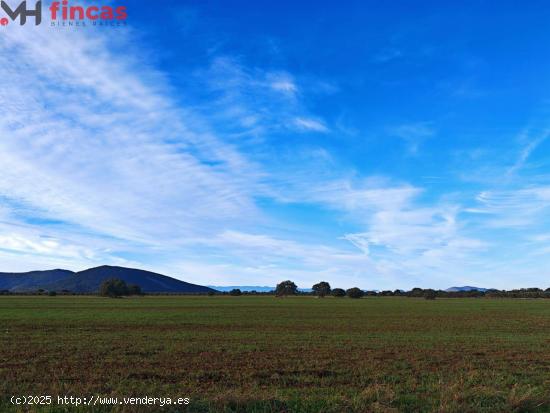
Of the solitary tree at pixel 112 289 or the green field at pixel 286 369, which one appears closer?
the green field at pixel 286 369

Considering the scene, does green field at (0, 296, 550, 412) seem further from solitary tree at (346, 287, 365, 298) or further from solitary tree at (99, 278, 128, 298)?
solitary tree at (346, 287, 365, 298)

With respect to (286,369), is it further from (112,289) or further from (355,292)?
(355,292)

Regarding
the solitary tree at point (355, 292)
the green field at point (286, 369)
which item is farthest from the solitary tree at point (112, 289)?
the green field at point (286, 369)

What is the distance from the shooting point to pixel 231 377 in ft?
55.0

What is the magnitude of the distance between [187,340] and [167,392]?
15.3m

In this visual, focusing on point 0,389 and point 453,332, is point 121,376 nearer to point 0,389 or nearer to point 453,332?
point 0,389

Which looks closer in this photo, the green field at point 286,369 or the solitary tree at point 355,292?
the green field at point 286,369

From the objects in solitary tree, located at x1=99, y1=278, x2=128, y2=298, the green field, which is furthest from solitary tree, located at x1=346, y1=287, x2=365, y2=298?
the green field

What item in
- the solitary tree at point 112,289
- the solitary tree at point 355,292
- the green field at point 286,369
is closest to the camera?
the green field at point 286,369

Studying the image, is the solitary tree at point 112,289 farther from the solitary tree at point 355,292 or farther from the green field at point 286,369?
the green field at point 286,369

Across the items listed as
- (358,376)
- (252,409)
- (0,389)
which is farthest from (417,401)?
(0,389)

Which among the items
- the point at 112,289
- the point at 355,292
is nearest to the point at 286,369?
the point at 112,289

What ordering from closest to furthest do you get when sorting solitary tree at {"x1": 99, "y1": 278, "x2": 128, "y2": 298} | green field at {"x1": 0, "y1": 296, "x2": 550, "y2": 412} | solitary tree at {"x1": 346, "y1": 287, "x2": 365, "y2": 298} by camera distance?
green field at {"x1": 0, "y1": 296, "x2": 550, "y2": 412}
solitary tree at {"x1": 99, "y1": 278, "x2": 128, "y2": 298}
solitary tree at {"x1": 346, "y1": 287, "x2": 365, "y2": 298}

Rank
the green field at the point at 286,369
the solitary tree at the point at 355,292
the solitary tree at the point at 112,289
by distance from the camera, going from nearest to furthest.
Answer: the green field at the point at 286,369 → the solitary tree at the point at 112,289 → the solitary tree at the point at 355,292
